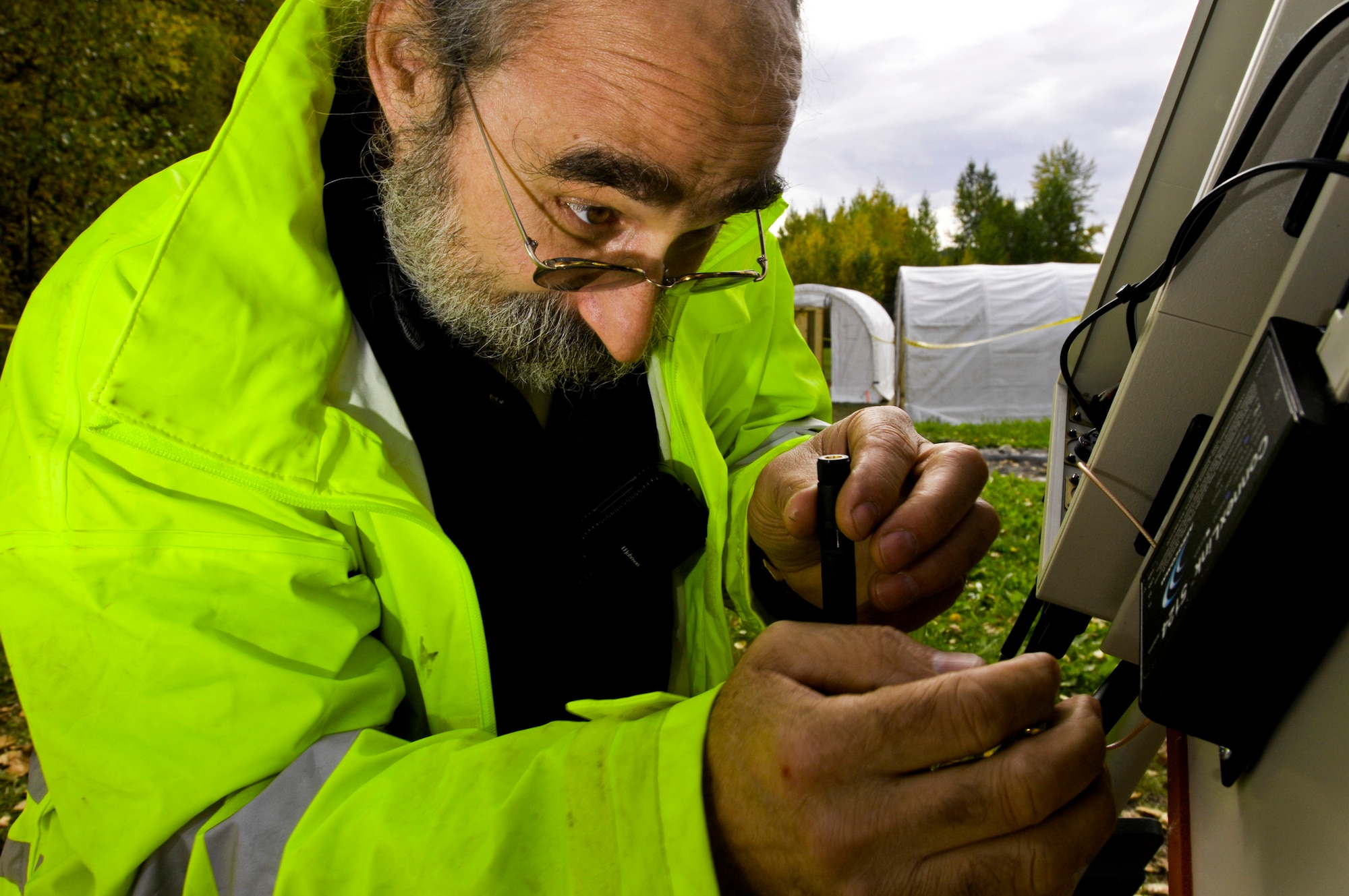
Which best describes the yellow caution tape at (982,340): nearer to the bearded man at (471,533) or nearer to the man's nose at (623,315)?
the bearded man at (471,533)

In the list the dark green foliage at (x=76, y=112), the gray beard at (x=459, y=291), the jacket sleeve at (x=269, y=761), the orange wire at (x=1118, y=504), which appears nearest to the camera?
the jacket sleeve at (x=269, y=761)

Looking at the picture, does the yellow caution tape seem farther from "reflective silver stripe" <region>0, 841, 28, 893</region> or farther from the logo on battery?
"reflective silver stripe" <region>0, 841, 28, 893</region>

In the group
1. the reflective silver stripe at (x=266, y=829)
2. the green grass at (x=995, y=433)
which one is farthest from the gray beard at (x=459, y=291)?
the green grass at (x=995, y=433)

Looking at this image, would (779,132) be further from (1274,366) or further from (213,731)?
(213,731)

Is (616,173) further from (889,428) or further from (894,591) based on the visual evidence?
(894,591)

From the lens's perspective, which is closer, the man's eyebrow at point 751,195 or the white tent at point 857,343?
the man's eyebrow at point 751,195

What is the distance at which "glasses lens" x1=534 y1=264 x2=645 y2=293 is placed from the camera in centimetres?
138

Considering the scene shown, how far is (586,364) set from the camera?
166 centimetres

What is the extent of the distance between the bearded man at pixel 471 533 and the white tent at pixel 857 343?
13.3 m

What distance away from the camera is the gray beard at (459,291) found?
1523 mm

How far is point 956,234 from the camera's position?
2346 inches

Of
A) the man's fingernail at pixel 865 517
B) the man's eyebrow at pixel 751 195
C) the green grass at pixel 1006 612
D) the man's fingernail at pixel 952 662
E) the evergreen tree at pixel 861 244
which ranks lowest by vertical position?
the green grass at pixel 1006 612

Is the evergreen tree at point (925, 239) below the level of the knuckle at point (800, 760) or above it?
above

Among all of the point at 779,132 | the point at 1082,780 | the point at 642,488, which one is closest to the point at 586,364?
the point at 642,488
